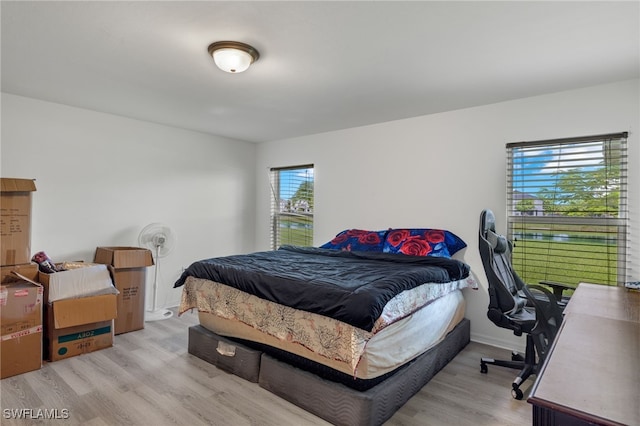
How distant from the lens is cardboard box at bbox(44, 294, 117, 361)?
2.72 metres

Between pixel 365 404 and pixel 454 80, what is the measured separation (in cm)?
237

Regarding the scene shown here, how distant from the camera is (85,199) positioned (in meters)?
3.58

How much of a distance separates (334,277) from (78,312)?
7.12 ft

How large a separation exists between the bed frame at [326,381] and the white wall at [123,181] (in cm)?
176

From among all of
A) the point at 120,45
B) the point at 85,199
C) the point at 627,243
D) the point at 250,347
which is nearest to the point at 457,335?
the point at 627,243

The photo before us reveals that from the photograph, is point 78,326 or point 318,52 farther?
point 78,326

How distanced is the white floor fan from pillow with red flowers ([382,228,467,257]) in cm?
246

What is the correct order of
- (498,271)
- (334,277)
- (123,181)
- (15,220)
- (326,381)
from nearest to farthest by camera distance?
(326,381) < (334,277) < (498,271) < (15,220) < (123,181)

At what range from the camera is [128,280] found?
11.2ft

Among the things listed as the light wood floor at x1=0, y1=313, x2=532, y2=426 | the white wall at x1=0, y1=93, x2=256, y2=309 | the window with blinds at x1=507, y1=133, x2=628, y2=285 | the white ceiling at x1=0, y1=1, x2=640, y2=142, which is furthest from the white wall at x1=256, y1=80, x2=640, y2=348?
the white wall at x1=0, y1=93, x2=256, y2=309

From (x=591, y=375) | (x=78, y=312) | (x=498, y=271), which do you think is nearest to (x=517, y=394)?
(x=498, y=271)

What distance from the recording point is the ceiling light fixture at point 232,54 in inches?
81.6

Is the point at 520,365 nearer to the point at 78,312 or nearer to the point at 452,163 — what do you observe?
the point at 452,163

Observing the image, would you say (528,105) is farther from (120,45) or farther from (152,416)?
(152,416)
